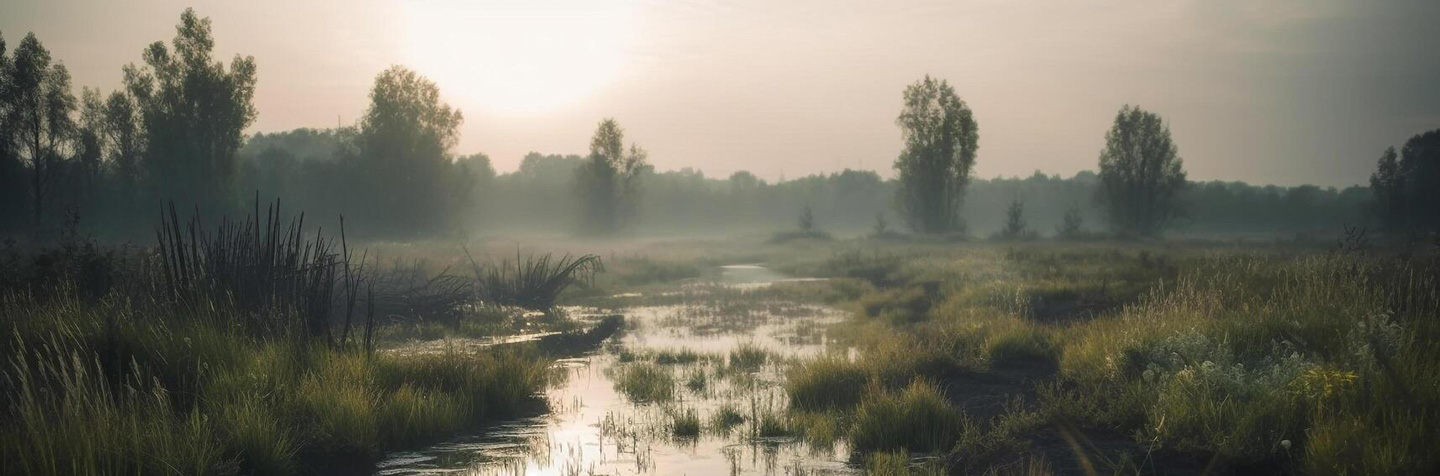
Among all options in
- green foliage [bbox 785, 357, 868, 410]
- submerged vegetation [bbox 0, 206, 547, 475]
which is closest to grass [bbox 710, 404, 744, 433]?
green foliage [bbox 785, 357, 868, 410]

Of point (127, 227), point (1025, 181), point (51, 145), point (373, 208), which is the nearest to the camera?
point (51, 145)

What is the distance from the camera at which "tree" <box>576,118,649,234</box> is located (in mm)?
74750

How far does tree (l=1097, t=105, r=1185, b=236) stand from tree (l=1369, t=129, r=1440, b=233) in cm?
1392

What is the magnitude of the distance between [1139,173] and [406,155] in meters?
54.9

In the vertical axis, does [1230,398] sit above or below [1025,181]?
below

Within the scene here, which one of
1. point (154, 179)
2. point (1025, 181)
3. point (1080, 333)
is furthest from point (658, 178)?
point (1080, 333)

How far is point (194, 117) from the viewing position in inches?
1812

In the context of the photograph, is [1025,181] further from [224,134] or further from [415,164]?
[224,134]

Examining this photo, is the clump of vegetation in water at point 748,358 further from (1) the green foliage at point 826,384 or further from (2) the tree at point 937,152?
(2) the tree at point 937,152

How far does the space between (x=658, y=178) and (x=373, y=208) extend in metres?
89.5

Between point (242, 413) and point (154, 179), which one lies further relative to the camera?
point (154, 179)

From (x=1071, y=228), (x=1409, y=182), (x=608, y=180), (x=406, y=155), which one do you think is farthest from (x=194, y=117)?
Result: (x=1409, y=182)

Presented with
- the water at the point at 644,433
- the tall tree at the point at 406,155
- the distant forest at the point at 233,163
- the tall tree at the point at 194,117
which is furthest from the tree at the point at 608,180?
the water at the point at 644,433

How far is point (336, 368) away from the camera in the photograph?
926 cm
